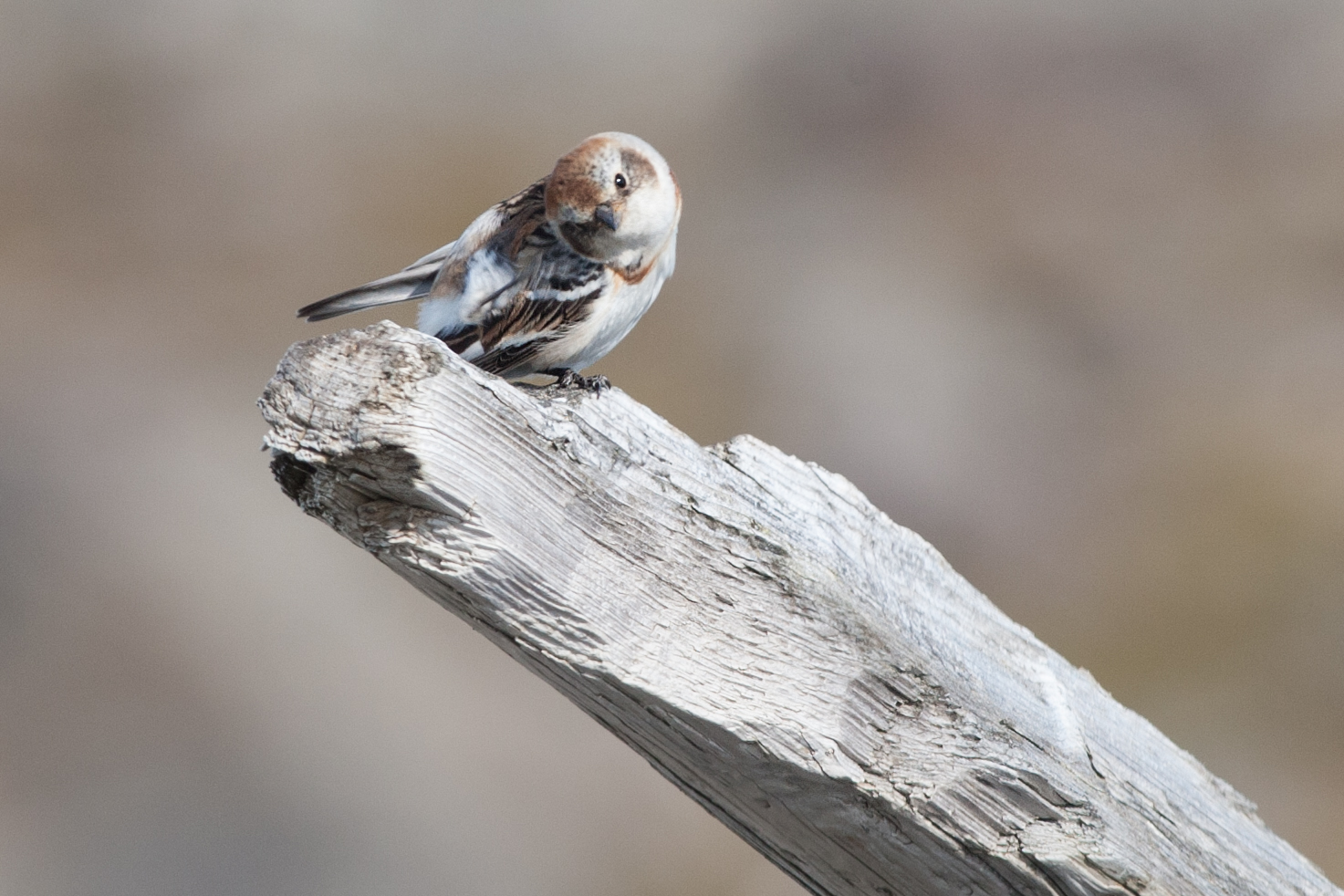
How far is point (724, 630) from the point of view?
1.76m

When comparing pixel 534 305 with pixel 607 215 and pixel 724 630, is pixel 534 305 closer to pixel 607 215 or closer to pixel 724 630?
pixel 607 215

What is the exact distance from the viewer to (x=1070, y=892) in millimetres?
1754

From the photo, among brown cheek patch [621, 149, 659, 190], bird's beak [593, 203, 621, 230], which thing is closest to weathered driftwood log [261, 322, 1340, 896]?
bird's beak [593, 203, 621, 230]

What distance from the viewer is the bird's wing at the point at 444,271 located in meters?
2.95

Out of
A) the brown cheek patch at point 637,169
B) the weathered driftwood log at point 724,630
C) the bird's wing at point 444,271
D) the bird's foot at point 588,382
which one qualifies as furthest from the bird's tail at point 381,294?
the weathered driftwood log at point 724,630

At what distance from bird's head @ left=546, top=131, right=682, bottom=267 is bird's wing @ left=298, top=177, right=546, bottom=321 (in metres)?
0.10

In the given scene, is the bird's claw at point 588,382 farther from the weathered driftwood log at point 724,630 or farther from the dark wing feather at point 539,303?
the dark wing feather at point 539,303

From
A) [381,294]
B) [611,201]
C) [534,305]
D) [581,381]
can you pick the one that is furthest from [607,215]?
[581,381]

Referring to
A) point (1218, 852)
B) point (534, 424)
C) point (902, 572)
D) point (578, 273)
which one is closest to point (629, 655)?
point (534, 424)

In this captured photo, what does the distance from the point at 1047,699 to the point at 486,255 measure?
5.84 feet

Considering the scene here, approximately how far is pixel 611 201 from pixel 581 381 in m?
0.83

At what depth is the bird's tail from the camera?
2.95 metres

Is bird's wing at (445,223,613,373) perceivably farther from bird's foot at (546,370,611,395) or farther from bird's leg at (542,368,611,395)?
bird's foot at (546,370,611,395)

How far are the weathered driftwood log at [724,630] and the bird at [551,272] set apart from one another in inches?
39.8
